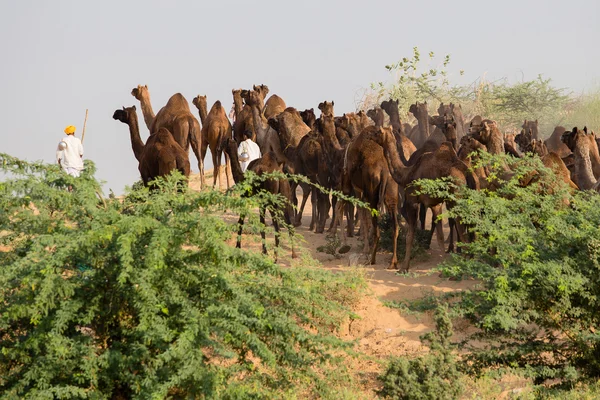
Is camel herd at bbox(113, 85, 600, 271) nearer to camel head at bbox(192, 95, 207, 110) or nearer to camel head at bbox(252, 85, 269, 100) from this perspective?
camel head at bbox(252, 85, 269, 100)

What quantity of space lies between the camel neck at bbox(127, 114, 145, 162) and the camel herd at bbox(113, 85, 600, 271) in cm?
2

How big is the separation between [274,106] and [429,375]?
13080mm

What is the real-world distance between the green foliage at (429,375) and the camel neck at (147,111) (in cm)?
1373

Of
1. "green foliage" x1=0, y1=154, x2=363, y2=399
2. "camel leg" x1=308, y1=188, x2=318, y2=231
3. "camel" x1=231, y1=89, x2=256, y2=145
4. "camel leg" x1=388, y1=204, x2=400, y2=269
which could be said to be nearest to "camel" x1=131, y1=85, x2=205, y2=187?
"camel" x1=231, y1=89, x2=256, y2=145

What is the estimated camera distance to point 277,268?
7961 mm

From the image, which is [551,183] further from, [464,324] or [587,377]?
[587,377]

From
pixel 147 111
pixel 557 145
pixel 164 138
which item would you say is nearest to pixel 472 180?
pixel 164 138

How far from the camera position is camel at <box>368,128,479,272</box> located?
547 inches

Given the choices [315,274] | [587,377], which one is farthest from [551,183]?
[315,274]

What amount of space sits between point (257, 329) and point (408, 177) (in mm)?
6991

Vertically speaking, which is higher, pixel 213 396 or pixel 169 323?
pixel 169 323

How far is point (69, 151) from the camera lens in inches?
672

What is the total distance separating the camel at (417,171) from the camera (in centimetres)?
1389

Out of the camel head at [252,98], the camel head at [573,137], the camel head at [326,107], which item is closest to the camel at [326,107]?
the camel head at [326,107]
